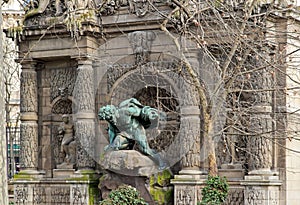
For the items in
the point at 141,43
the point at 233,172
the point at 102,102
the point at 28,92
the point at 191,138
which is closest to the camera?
the point at 191,138

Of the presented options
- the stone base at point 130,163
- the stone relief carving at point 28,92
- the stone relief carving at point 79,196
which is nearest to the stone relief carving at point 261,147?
the stone base at point 130,163

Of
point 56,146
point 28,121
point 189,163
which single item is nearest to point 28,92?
point 28,121

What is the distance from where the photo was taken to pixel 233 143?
15.4 meters

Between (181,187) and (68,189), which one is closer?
(181,187)

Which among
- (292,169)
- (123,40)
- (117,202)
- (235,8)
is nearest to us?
(117,202)

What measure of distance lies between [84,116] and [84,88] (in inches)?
24.8

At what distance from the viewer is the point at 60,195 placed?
17281 mm

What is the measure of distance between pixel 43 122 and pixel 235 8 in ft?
18.5

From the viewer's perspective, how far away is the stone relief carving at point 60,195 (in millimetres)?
17172

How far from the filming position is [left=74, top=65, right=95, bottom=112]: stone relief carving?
16.8 metres

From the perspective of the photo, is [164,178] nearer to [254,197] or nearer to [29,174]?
[254,197]

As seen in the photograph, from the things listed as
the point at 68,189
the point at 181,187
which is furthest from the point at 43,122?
the point at 181,187

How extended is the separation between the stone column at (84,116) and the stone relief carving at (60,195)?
0.77m

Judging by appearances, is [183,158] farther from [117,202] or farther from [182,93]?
[117,202]
